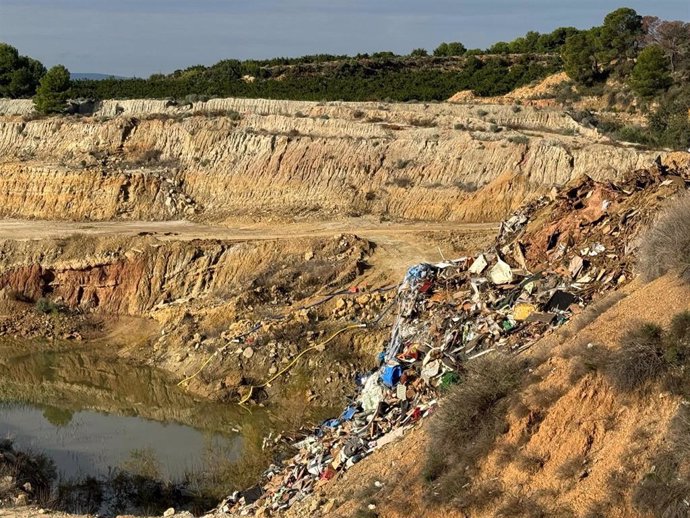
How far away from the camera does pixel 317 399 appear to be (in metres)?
24.3

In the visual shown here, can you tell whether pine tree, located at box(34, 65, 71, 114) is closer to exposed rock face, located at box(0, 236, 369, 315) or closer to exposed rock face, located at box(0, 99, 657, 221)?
exposed rock face, located at box(0, 99, 657, 221)

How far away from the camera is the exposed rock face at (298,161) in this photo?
34.4 meters

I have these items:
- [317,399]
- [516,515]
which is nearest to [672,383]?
[516,515]

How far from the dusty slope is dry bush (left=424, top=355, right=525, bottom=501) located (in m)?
0.25

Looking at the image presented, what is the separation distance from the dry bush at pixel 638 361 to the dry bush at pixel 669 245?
68.9 inches

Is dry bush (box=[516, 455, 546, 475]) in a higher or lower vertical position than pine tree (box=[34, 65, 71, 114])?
lower

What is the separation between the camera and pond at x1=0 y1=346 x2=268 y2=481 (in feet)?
70.9

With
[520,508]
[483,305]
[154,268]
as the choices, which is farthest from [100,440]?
[520,508]

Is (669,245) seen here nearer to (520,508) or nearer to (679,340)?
(679,340)

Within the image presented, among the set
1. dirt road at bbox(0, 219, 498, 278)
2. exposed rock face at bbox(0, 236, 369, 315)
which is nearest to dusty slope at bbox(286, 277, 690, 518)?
dirt road at bbox(0, 219, 498, 278)

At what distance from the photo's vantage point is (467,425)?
44.7 feet

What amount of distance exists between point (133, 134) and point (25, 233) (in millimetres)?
9688

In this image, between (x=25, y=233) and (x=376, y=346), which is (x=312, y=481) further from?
(x=25, y=233)

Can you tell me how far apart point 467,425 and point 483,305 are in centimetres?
609
